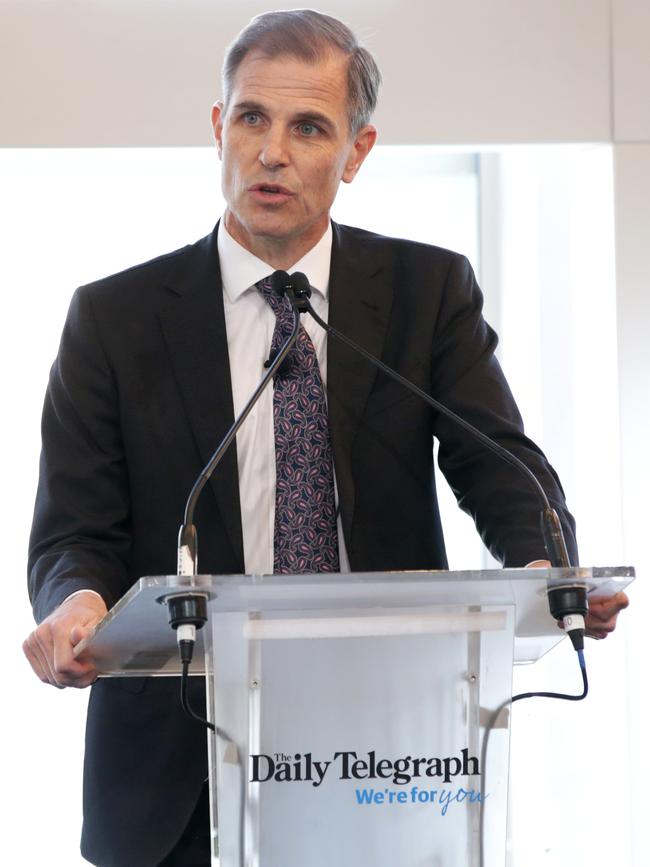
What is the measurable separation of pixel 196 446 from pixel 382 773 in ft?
2.73

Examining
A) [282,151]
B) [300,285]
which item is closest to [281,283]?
[300,285]

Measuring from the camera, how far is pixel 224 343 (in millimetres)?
2158

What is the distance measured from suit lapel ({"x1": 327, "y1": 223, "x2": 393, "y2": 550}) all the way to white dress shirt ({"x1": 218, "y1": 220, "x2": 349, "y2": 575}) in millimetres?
27

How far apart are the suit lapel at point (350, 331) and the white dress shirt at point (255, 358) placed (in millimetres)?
27

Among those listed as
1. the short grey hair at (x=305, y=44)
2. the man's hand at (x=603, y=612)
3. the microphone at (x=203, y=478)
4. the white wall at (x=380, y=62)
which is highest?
the white wall at (x=380, y=62)

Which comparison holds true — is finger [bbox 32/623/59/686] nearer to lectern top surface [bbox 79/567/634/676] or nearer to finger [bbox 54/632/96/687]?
finger [bbox 54/632/96/687]

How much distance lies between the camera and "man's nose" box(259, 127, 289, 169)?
218cm

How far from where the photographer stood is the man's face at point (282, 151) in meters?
2.20

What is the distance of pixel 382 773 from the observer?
53.6 inches

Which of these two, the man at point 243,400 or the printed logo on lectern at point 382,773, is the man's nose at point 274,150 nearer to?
the man at point 243,400

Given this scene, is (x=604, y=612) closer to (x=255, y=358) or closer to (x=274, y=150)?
(x=255, y=358)

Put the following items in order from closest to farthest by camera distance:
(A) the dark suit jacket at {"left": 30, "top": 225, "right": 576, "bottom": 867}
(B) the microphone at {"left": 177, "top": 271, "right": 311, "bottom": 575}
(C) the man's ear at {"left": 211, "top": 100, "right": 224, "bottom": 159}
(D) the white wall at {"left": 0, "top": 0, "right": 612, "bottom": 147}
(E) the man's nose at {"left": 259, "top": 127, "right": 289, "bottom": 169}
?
(B) the microphone at {"left": 177, "top": 271, "right": 311, "bottom": 575} < (A) the dark suit jacket at {"left": 30, "top": 225, "right": 576, "bottom": 867} < (E) the man's nose at {"left": 259, "top": 127, "right": 289, "bottom": 169} < (C) the man's ear at {"left": 211, "top": 100, "right": 224, "bottom": 159} < (D) the white wall at {"left": 0, "top": 0, "right": 612, "bottom": 147}

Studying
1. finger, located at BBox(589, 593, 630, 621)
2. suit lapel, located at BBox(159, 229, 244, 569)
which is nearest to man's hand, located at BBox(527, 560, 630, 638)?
finger, located at BBox(589, 593, 630, 621)

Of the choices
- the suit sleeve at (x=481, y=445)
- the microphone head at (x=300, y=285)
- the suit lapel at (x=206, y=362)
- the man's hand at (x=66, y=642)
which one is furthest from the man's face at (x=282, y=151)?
the man's hand at (x=66, y=642)
